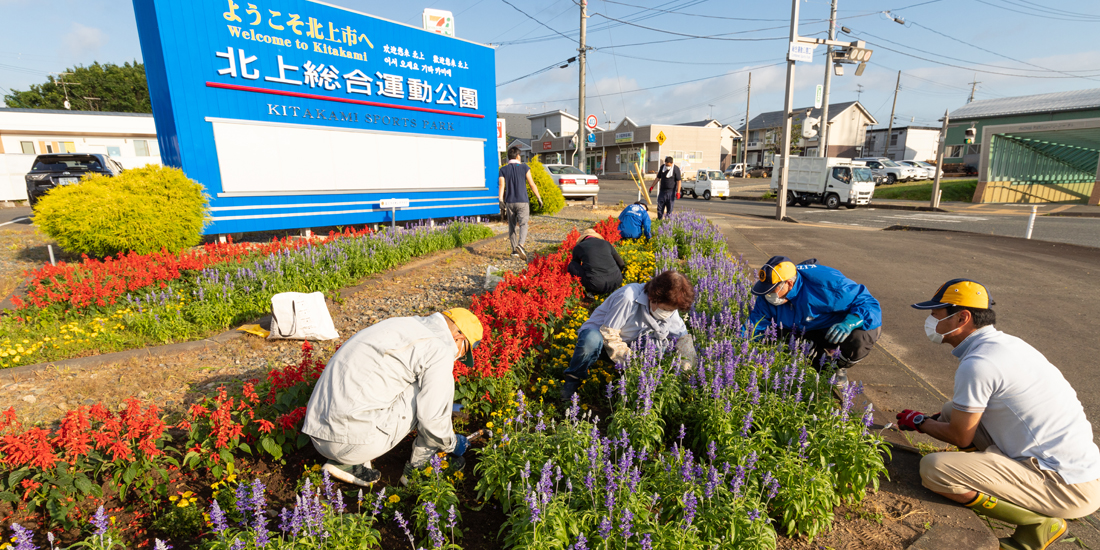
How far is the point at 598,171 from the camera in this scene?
6275 centimetres

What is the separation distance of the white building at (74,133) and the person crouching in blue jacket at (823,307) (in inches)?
1264

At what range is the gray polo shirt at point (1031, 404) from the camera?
2.75 meters

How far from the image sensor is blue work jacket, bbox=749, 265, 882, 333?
4340 millimetres

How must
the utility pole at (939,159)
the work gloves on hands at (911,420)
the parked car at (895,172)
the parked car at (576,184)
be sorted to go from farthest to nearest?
the parked car at (895,172), the utility pole at (939,159), the parked car at (576,184), the work gloves on hands at (911,420)

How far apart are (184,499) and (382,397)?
1147mm

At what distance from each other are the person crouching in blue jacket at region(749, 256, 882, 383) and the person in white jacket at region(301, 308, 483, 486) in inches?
109

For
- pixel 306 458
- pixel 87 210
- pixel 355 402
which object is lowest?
pixel 306 458

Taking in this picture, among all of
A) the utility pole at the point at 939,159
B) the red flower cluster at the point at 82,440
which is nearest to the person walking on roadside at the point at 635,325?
the red flower cluster at the point at 82,440

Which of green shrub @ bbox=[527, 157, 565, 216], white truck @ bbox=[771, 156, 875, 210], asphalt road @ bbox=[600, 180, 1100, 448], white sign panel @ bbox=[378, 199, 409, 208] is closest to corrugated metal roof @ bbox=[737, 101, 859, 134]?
white truck @ bbox=[771, 156, 875, 210]

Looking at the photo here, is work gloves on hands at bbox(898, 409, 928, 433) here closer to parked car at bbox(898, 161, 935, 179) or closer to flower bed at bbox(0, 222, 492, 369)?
flower bed at bbox(0, 222, 492, 369)

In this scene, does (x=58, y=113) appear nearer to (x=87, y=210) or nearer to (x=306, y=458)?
(x=87, y=210)

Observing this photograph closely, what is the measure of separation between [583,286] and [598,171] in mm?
58245

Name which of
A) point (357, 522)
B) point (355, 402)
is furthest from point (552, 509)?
point (355, 402)

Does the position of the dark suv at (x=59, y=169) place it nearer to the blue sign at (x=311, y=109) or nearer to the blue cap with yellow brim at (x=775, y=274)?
the blue sign at (x=311, y=109)
